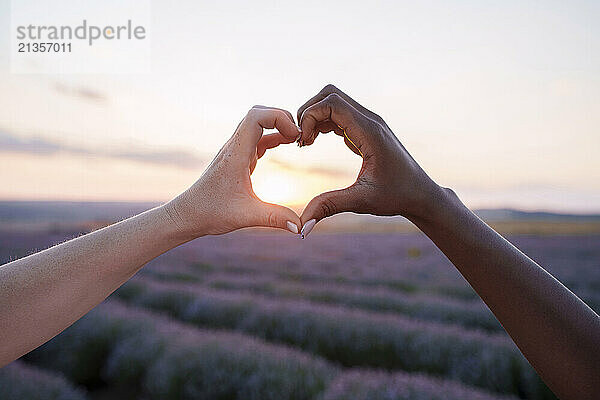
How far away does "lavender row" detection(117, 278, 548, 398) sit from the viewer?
3.22 metres

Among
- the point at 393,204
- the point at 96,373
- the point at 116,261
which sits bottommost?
the point at 96,373

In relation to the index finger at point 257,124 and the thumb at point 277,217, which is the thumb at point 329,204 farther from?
the index finger at point 257,124

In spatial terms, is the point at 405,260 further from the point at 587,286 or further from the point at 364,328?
the point at 364,328

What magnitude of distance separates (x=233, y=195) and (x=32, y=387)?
2432 mm

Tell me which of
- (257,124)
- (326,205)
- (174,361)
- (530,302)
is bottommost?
(174,361)

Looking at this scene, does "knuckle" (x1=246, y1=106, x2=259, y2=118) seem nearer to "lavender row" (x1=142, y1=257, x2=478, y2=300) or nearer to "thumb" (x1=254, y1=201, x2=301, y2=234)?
"thumb" (x1=254, y1=201, x2=301, y2=234)

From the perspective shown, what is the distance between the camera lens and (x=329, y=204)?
45.8 inches

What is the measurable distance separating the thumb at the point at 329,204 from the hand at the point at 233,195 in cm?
4

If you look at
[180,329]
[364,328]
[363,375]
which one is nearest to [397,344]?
[364,328]

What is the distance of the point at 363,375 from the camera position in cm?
262

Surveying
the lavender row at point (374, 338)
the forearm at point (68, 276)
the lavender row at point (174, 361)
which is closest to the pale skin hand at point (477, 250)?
the forearm at point (68, 276)

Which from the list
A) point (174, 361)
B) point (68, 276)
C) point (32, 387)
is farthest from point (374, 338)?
point (68, 276)

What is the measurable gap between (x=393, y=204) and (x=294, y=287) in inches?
205

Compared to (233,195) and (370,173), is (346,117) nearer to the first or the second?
(370,173)
